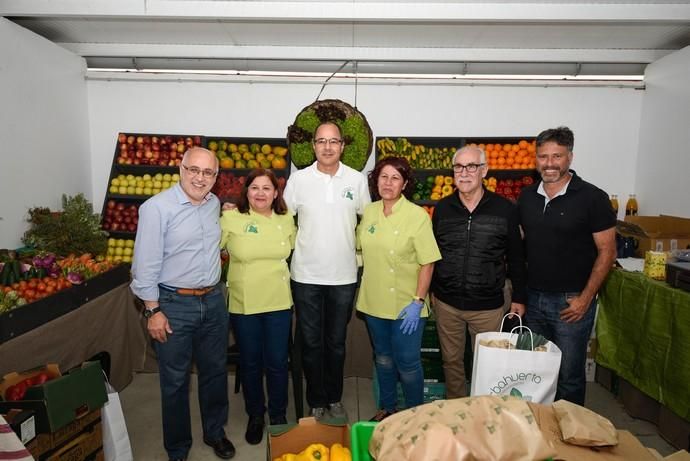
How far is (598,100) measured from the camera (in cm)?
514

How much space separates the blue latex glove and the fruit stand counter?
2.12 m

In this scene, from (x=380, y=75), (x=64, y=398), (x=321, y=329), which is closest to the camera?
(x=64, y=398)

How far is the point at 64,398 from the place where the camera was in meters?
2.17

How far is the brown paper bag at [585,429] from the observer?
135 cm

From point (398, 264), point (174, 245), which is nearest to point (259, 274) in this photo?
point (174, 245)

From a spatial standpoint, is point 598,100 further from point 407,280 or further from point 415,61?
point 407,280

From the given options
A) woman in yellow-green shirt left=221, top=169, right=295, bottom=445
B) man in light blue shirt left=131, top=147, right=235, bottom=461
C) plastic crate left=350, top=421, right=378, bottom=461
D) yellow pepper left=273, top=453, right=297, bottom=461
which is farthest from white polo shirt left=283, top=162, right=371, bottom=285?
plastic crate left=350, top=421, right=378, bottom=461

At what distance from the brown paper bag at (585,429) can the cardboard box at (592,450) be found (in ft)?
0.07

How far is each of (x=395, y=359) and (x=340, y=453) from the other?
953 mm

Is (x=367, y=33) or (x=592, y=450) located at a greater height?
(x=367, y=33)

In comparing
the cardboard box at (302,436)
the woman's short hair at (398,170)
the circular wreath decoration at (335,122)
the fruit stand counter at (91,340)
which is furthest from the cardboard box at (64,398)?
the circular wreath decoration at (335,122)

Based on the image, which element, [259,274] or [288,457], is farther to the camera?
[259,274]

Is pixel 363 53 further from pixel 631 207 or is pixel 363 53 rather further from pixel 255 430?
pixel 255 430

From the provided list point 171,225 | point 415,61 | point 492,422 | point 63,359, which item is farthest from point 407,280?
point 415,61
